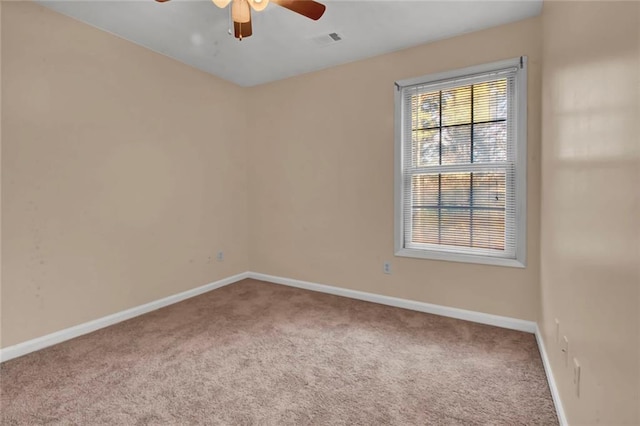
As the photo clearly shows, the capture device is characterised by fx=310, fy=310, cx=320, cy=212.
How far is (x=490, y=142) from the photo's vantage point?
2.77 metres

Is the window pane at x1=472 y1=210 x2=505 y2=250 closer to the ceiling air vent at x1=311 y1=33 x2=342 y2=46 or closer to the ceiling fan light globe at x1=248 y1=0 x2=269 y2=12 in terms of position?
the ceiling air vent at x1=311 y1=33 x2=342 y2=46

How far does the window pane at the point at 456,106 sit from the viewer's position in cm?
287

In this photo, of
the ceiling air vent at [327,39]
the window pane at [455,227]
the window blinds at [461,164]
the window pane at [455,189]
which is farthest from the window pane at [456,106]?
the ceiling air vent at [327,39]

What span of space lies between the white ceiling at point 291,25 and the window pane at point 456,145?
87cm

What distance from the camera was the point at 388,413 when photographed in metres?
1.67

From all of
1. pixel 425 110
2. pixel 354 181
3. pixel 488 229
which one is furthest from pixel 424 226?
pixel 425 110

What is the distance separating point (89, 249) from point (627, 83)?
11.4 feet

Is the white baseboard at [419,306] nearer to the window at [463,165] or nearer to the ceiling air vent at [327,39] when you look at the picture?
the window at [463,165]

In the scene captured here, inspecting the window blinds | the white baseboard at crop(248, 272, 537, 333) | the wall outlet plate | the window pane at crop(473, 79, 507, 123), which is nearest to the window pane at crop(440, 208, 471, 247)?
the window blinds

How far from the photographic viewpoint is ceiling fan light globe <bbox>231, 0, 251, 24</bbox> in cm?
184

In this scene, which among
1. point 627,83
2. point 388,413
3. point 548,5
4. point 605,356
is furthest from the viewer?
point 548,5

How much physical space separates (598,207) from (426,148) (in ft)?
A: 6.77

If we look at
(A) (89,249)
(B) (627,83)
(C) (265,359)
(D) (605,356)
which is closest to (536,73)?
(B) (627,83)

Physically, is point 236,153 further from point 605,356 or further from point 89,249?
point 605,356
